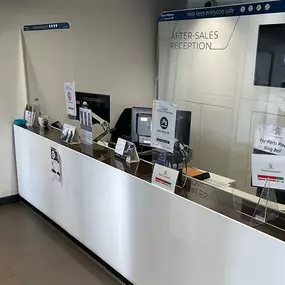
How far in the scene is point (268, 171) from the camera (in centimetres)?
181

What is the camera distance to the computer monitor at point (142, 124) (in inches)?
141

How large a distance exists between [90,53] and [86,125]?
180 cm

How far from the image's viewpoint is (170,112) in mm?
2215

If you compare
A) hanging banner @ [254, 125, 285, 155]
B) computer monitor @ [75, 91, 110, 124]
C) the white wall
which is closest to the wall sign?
the white wall

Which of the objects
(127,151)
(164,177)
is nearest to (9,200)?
(127,151)

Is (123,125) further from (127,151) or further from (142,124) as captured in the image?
(127,151)

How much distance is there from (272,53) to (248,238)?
8.74ft

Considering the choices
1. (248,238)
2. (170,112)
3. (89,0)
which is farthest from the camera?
(89,0)

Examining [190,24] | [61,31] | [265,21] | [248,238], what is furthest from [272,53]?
[248,238]

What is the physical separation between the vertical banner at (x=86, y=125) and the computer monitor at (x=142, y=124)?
1.86ft

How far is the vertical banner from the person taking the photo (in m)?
3.10

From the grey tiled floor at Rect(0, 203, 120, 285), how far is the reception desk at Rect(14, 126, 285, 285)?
12 centimetres

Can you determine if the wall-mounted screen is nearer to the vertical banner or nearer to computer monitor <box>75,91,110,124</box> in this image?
computer monitor <box>75,91,110,124</box>

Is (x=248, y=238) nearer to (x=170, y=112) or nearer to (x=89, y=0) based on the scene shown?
(x=170, y=112)
